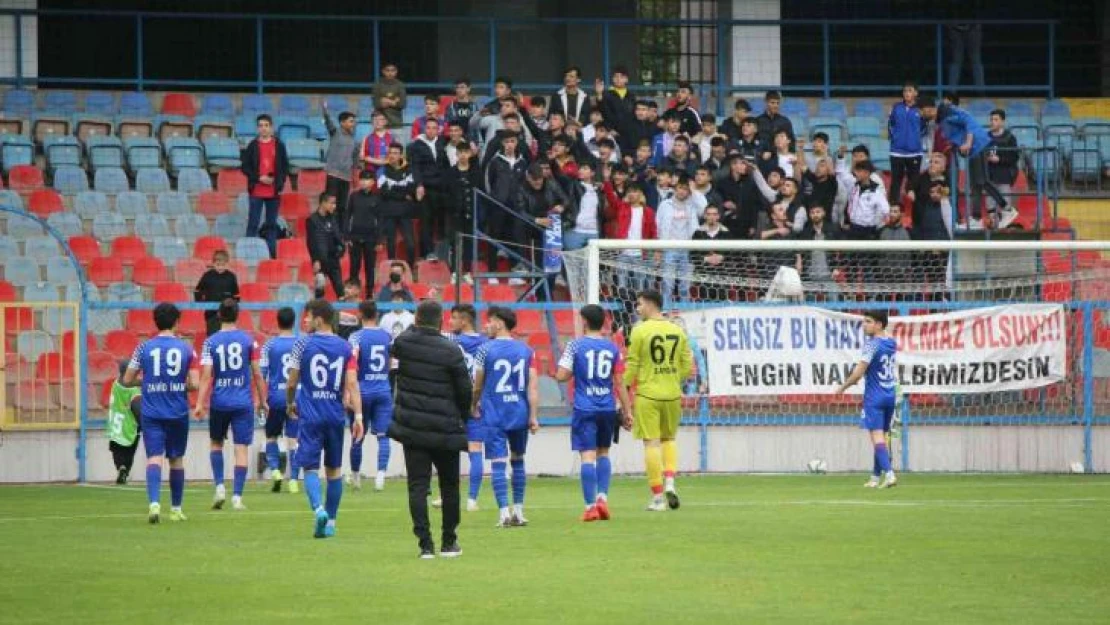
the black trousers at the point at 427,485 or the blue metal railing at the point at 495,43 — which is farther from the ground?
the blue metal railing at the point at 495,43

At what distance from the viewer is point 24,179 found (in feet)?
90.5

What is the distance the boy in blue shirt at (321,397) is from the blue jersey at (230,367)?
10.2ft

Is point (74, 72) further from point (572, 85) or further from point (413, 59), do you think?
point (572, 85)

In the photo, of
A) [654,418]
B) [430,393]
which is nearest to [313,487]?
[430,393]

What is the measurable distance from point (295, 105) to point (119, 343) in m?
7.56

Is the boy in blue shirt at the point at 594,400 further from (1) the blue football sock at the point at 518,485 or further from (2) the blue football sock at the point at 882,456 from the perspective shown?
(2) the blue football sock at the point at 882,456

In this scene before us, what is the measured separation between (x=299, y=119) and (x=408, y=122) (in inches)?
68.7

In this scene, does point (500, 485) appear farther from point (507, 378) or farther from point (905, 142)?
point (905, 142)

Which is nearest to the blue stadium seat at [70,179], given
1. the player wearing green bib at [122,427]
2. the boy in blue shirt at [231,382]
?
the player wearing green bib at [122,427]

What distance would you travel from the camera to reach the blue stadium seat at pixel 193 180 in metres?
28.2

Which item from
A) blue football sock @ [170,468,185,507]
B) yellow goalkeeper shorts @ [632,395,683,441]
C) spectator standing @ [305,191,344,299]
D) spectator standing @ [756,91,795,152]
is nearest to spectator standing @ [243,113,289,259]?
spectator standing @ [305,191,344,299]

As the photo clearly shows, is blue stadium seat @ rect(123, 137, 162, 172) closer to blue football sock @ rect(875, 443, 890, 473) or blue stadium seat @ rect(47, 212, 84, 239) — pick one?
blue stadium seat @ rect(47, 212, 84, 239)

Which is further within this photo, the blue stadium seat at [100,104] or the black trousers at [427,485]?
the blue stadium seat at [100,104]

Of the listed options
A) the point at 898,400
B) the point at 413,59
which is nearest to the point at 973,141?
the point at 898,400
